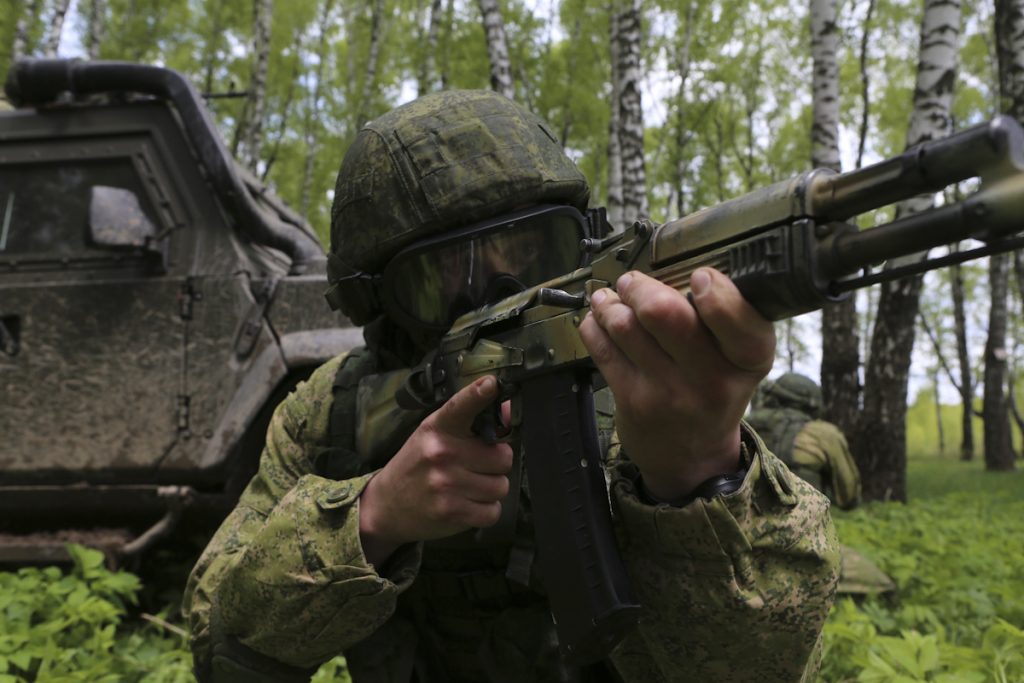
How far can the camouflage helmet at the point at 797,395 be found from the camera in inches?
303

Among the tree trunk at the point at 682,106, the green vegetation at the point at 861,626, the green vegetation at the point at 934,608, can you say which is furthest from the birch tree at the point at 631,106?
the tree trunk at the point at 682,106

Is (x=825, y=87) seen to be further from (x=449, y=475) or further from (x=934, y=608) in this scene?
(x=449, y=475)

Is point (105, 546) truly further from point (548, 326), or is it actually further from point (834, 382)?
point (834, 382)

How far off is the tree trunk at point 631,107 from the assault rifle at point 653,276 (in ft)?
21.8

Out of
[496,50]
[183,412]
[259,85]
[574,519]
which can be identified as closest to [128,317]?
[183,412]

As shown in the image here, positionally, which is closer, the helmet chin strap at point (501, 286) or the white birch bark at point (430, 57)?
the helmet chin strap at point (501, 286)

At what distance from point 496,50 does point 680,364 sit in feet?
26.6

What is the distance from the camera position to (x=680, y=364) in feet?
3.53

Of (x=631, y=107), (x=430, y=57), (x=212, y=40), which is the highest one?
(x=212, y=40)

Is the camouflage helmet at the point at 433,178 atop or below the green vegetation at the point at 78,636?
atop

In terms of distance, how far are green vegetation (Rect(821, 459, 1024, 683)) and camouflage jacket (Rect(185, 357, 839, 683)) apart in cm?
77

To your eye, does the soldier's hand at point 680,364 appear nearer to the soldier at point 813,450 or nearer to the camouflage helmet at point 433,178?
the camouflage helmet at point 433,178

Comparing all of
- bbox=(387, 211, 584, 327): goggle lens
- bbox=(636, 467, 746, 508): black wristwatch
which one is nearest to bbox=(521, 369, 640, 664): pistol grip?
bbox=(636, 467, 746, 508): black wristwatch

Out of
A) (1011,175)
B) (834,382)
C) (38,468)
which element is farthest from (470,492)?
(834,382)
